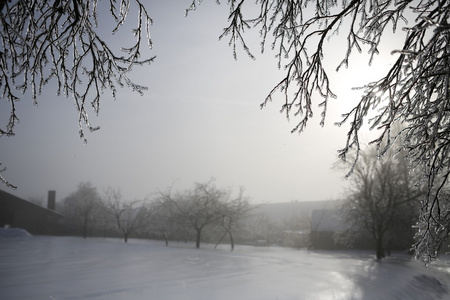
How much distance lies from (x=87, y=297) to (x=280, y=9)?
8265 millimetres

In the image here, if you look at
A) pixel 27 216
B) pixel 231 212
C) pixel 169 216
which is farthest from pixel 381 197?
pixel 27 216

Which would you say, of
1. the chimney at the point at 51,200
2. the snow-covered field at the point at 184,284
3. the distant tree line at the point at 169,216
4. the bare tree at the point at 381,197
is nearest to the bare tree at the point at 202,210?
the distant tree line at the point at 169,216

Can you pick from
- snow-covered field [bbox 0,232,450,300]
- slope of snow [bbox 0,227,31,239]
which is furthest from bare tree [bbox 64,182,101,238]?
snow-covered field [bbox 0,232,450,300]

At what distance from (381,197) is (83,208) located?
4606 centimetres

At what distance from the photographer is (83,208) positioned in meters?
50.1

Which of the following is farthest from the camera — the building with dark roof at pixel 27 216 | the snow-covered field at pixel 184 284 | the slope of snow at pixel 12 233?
the building with dark roof at pixel 27 216

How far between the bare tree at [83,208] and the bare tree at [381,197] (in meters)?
40.4

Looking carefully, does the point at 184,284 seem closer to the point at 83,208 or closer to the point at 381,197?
the point at 381,197

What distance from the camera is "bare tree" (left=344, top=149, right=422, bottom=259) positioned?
23.6 meters

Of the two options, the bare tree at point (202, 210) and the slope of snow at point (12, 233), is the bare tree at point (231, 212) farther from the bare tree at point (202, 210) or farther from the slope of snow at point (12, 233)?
the slope of snow at point (12, 233)

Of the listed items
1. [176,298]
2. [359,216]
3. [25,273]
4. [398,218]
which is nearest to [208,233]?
[359,216]

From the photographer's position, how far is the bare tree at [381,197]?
23594 mm

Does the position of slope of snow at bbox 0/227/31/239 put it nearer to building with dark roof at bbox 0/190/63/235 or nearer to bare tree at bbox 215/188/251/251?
building with dark roof at bbox 0/190/63/235

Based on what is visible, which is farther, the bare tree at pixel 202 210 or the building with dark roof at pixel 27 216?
the building with dark roof at pixel 27 216
